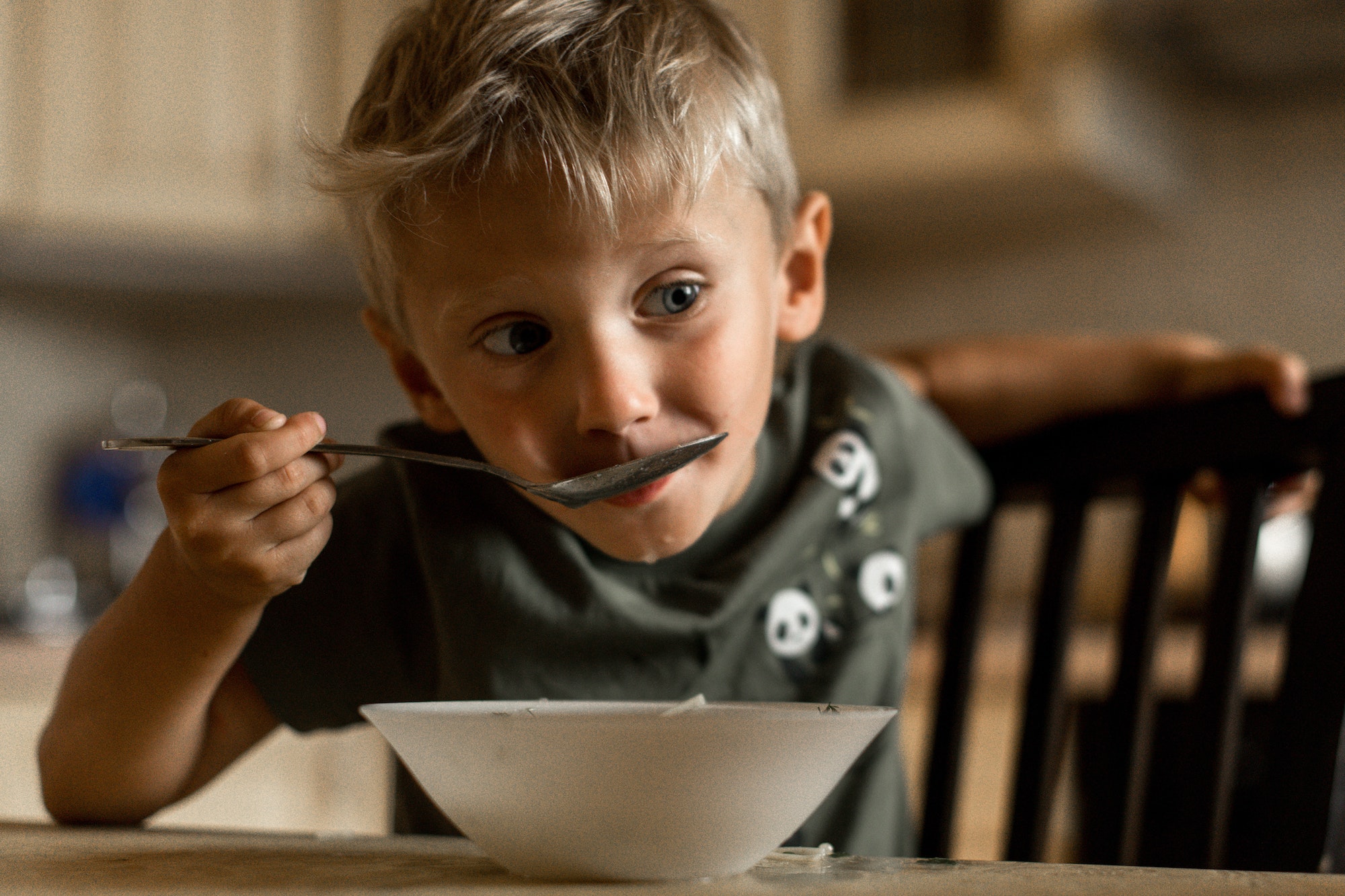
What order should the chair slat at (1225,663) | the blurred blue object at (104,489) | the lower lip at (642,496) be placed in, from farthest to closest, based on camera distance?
1. the blurred blue object at (104,489)
2. the chair slat at (1225,663)
3. the lower lip at (642,496)

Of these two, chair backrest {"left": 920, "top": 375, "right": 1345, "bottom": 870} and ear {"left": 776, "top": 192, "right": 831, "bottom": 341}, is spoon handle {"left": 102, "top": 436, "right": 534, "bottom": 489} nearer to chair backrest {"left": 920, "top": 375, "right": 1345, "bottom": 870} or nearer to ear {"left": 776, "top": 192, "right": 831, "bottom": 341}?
ear {"left": 776, "top": 192, "right": 831, "bottom": 341}

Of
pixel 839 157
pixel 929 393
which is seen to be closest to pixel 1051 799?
pixel 929 393

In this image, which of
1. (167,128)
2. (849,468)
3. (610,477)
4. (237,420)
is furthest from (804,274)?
(167,128)

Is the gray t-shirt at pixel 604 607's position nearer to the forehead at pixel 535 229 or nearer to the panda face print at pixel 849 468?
the panda face print at pixel 849 468

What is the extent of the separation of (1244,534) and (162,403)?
2.33 metres

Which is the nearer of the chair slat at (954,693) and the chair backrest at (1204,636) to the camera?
the chair backrest at (1204,636)

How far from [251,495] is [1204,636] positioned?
538 millimetres

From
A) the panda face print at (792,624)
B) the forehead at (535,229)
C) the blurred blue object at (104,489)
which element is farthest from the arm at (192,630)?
the blurred blue object at (104,489)

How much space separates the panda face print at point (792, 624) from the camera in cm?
76

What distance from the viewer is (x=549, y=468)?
0.58 m

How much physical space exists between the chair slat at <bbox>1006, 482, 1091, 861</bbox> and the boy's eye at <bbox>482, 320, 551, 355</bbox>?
0.41m

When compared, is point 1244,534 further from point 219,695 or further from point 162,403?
point 162,403

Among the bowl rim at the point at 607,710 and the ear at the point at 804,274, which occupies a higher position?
the ear at the point at 804,274

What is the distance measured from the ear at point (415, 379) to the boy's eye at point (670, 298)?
154 mm
